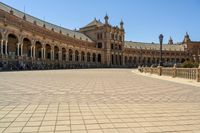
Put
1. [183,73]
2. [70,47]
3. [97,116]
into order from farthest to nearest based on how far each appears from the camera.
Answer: [70,47] < [183,73] < [97,116]

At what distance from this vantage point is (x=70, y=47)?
71.4 meters

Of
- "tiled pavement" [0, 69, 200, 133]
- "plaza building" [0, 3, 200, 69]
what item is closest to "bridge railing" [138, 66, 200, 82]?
"tiled pavement" [0, 69, 200, 133]

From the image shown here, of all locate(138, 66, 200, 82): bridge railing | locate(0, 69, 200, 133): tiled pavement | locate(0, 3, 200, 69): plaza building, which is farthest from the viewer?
locate(0, 3, 200, 69): plaza building

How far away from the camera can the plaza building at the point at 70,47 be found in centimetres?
4343

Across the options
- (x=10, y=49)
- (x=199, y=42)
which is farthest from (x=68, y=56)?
(x=199, y=42)

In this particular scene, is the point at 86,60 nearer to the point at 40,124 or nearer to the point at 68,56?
the point at 68,56

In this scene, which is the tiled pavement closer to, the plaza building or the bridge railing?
the bridge railing

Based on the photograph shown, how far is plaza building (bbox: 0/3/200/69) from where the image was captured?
4343 centimetres

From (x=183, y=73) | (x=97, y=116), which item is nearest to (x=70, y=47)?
(x=183, y=73)

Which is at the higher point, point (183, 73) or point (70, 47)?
point (70, 47)

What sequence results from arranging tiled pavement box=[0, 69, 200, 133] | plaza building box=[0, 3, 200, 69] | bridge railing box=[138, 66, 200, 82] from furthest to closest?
plaza building box=[0, 3, 200, 69]
bridge railing box=[138, 66, 200, 82]
tiled pavement box=[0, 69, 200, 133]

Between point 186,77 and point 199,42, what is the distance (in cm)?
11700

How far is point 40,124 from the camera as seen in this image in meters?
5.68

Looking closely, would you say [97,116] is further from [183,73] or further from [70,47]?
[70,47]
